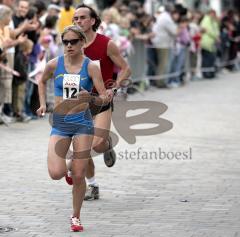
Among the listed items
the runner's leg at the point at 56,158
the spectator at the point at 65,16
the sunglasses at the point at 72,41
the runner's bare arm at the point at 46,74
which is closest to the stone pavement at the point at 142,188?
the runner's leg at the point at 56,158

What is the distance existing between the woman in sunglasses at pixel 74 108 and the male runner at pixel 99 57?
1083mm

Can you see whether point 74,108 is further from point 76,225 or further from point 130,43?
point 130,43

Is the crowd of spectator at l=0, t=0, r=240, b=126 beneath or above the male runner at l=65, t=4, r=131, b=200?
beneath

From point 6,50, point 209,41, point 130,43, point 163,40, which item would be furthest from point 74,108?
point 209,41

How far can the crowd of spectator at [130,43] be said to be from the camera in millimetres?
16406

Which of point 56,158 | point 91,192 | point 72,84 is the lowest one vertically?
point 91,192

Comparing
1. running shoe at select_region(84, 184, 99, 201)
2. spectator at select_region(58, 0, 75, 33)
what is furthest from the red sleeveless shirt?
spectator at select_region(58, 0, 75, 33)

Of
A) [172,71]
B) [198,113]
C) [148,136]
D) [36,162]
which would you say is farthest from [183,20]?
[36,162]

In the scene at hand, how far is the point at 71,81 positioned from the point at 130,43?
14095 mm

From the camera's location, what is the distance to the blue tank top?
8.57m

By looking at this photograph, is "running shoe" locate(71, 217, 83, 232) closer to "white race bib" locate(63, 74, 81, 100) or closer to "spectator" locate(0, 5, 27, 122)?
"white race bib" locate(63, 74, 81, 100)

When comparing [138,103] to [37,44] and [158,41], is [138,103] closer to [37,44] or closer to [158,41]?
[37,44]

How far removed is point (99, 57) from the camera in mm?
9945

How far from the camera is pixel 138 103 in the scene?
18.6 meters
